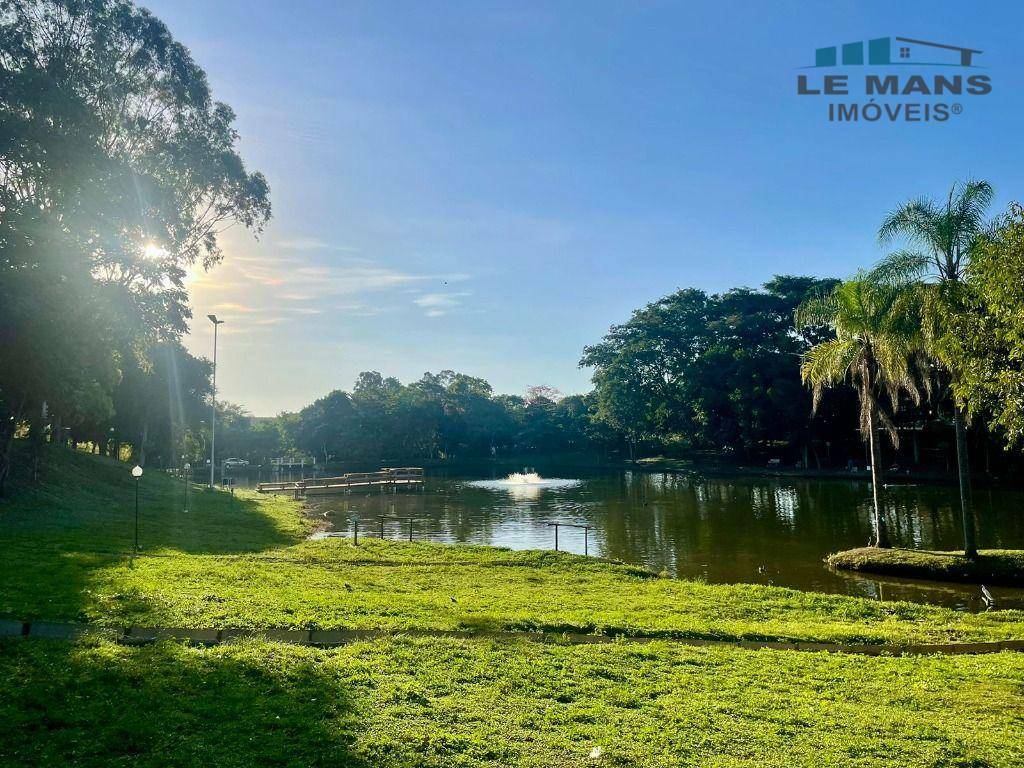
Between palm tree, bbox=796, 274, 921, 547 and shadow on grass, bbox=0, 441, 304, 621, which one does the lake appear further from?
shadow on grass, bbox=0, 441, 304, 621

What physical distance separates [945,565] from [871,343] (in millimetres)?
7172

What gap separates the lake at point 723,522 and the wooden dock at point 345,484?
2828 millimetres

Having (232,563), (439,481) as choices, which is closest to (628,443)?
(439,481)

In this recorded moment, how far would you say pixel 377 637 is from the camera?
927 cm

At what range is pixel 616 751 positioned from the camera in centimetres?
597

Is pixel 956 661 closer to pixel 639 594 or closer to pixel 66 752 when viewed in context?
pixel 639 594

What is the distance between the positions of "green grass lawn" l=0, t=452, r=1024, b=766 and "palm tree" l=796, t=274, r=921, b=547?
26.6 feet

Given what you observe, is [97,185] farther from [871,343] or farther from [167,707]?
[871,343]

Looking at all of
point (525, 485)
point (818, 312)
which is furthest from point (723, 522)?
point (525, 485)

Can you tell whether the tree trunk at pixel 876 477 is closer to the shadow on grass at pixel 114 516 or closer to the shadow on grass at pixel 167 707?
the shadow on grass at pixel 167 707

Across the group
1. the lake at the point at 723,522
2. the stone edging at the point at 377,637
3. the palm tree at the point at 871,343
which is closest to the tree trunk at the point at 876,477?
the palm tree at the point at 871,343

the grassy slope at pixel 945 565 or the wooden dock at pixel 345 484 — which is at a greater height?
the wooden dock at pixel 345 484

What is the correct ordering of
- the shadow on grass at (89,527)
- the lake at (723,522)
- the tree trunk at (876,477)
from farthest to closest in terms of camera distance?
the tree trunk at (876,477) < the lake at (723,522) < the shadow on grass at (89,527)

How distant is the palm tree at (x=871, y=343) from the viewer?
18859 mm
